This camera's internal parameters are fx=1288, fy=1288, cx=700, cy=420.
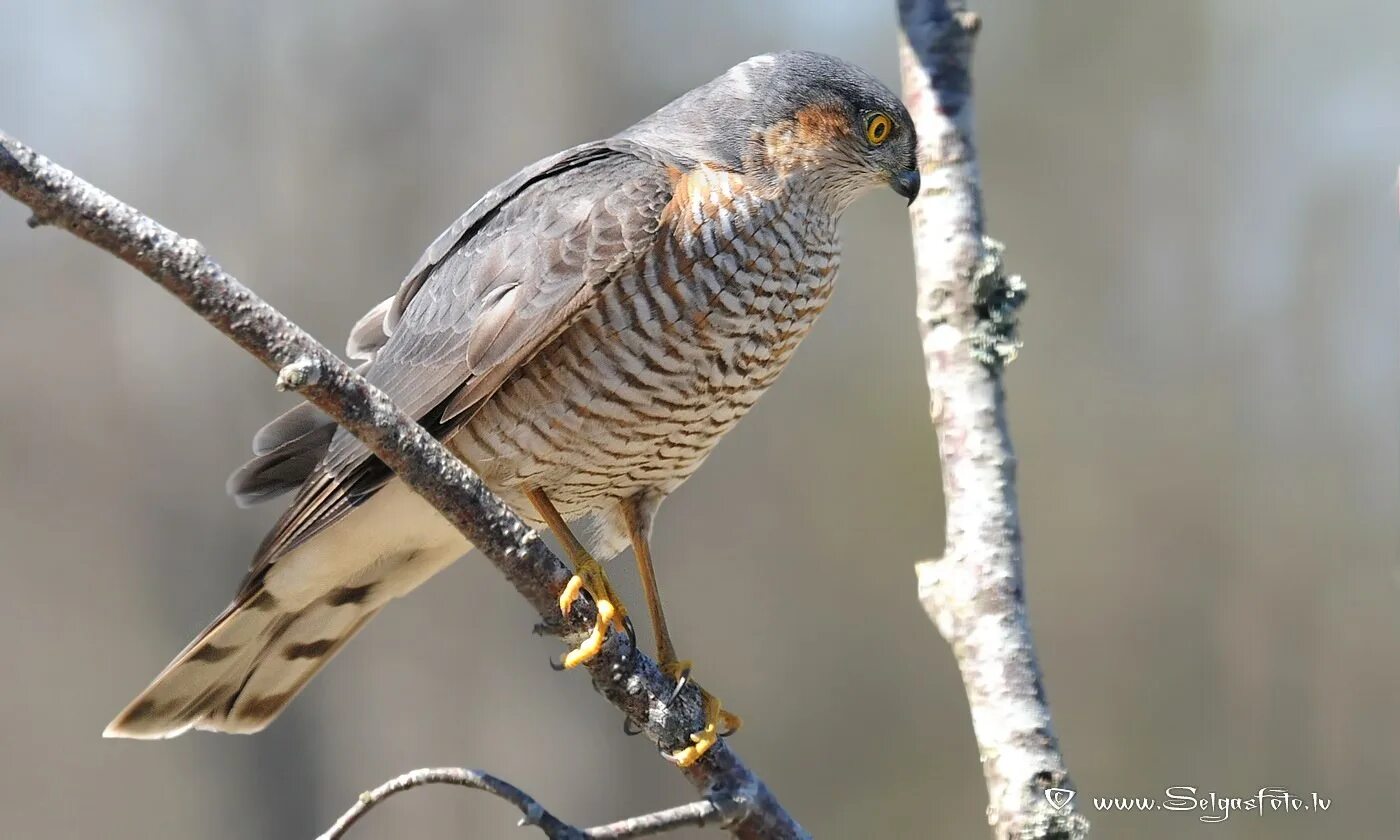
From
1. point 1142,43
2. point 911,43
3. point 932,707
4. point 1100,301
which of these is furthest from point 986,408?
point 1142,43

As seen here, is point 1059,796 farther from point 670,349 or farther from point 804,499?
point 804,499

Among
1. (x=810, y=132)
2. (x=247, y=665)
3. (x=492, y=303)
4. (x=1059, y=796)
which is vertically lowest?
(x=1059, y=796)

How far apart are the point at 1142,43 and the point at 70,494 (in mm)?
8216

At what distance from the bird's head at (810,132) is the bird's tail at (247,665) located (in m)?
1.48

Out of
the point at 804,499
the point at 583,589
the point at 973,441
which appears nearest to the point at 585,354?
the point at 583,589

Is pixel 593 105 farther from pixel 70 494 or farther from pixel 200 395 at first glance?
pixel 70 494

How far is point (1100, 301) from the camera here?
30.3ft

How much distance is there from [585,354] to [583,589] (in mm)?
539

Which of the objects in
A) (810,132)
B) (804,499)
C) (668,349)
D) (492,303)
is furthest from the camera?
(804,499)

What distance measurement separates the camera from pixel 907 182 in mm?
3215


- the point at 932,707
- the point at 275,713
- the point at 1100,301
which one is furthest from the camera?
the point at 1100,301

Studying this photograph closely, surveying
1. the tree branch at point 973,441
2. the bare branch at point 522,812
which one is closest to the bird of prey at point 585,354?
the bare branch at point 522,812

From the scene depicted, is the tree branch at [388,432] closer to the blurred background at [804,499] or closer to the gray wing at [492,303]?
the gray wing at [492,303]

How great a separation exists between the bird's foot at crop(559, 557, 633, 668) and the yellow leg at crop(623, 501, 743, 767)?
27 centimetres
